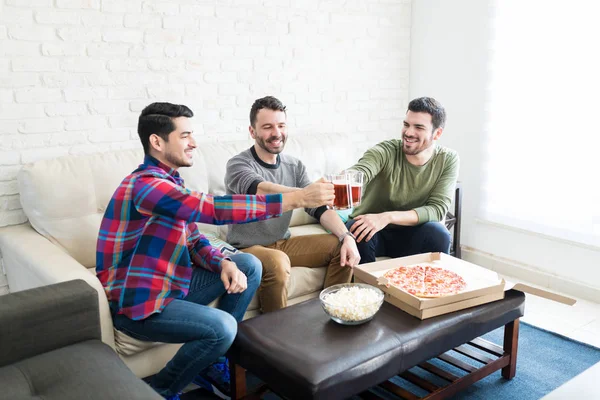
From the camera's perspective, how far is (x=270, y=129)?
2578 mm

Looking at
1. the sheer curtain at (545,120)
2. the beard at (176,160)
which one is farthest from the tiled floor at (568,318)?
the beard at (176,160)

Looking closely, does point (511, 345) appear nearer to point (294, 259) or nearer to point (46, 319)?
point (294, 259)

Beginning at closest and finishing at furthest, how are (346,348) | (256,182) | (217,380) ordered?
(346,348) < (217,380) < (256,182)

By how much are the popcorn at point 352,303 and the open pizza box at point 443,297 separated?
93 mm

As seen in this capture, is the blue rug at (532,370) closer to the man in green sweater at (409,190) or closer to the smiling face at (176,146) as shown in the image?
the man in green sweater at (409,190)

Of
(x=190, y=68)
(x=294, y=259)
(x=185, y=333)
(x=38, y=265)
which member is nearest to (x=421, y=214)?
(x=294, y=259)

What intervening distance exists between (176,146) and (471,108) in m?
2.29

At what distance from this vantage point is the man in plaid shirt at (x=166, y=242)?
1.91 metres

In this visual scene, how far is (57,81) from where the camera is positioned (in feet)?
8.90

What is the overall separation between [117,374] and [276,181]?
1244 millimetres

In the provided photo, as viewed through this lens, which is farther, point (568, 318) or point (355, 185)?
point (568, 318)

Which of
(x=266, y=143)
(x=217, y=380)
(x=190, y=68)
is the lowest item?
(x=217, y=380)

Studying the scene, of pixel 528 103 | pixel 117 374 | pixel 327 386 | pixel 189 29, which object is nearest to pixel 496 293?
pixel 327 386

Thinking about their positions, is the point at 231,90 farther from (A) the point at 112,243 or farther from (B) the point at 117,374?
(B) the point at 117,374
